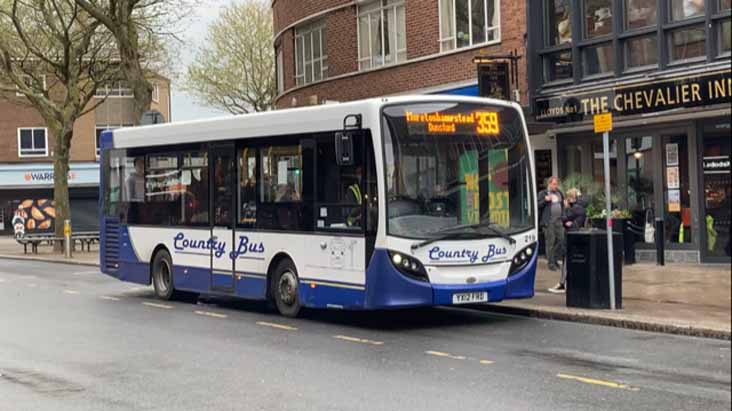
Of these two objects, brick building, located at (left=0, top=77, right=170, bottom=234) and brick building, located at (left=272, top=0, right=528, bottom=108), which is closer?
brick building, located at (left=272, top=0, right=528, bottom=108)

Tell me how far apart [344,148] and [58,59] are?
96.1 ft

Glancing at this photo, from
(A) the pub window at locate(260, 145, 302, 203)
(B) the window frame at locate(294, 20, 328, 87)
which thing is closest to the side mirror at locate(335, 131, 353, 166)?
(A) the pub window at locate(260, 145, 302, 203)

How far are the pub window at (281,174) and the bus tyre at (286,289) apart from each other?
941 millimetres

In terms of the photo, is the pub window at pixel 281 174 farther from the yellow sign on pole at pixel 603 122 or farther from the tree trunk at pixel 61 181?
the tree trunk at pixel 61 181

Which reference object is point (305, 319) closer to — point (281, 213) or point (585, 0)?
point (281, 213)

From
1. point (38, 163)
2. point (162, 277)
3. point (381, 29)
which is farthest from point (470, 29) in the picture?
point (38, 163)

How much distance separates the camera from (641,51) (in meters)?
18.7

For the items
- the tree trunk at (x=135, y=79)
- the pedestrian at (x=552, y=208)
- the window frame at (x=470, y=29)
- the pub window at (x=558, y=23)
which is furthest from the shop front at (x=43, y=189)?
the pedestrian at (x=552, y=208)

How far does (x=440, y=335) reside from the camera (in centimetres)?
1164

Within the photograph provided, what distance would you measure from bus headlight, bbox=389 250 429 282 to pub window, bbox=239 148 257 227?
3077 millimetres

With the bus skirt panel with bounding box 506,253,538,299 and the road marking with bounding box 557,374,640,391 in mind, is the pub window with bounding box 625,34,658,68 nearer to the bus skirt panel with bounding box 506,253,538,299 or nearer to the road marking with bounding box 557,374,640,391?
the bus skirt panel with bounding box 506,253,538,299

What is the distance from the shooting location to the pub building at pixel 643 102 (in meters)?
17.5

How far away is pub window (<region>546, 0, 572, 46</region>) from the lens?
20.3 m

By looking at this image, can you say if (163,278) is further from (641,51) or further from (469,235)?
(641,51)
